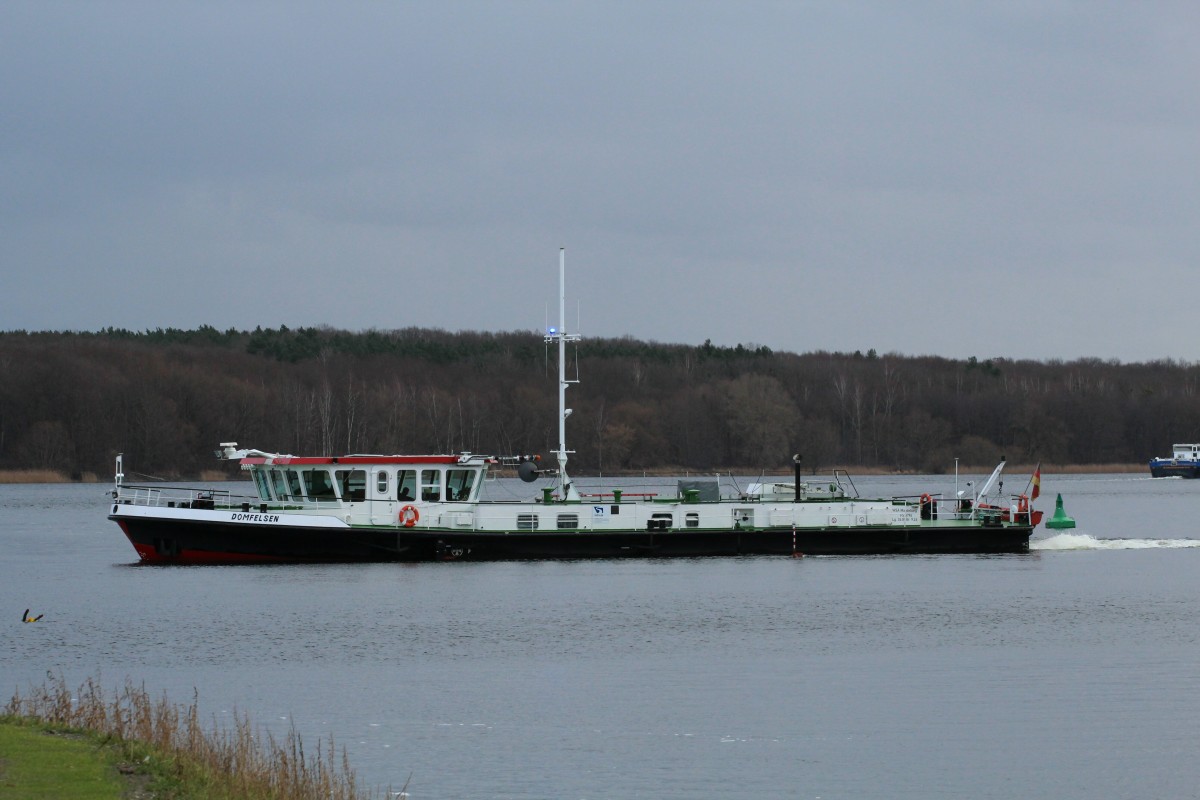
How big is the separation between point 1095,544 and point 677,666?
33586mm

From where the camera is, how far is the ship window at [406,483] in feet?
164

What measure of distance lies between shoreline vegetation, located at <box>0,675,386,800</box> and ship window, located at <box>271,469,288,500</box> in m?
27.5

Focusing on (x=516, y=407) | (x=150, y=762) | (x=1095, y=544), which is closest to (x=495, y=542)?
(x=1095, y=544)

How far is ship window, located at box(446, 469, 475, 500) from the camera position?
5059cm

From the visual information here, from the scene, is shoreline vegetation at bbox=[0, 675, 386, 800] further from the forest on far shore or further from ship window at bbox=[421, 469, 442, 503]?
the forest on far shore

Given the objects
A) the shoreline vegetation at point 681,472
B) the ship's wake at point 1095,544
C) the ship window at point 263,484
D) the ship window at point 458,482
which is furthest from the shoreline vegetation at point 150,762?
the shoreline vegetation at point 681,472

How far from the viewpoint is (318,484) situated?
4978 centimetres

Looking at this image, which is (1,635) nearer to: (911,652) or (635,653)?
(635,653)

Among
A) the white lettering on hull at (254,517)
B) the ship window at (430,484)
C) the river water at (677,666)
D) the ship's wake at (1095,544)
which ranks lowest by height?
the river water at (677,666)

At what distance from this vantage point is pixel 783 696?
2856cm

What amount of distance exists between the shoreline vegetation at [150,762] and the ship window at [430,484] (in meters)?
27.9

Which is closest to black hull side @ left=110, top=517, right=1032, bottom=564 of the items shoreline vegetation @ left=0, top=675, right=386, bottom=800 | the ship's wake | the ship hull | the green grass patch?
the ship's wake

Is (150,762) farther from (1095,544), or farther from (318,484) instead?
(1095,544)

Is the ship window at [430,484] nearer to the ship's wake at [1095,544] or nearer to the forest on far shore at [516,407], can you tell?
the ship's wake at [1095,544]
